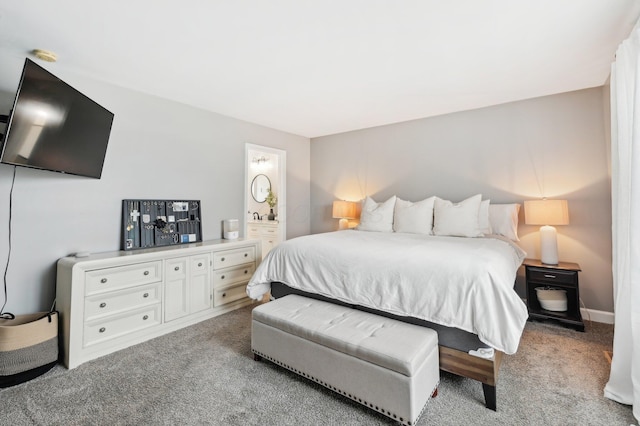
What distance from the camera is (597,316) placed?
296 cm

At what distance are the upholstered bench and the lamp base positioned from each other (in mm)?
1955

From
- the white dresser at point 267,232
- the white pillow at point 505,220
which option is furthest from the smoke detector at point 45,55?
the white pillow at point 505,220

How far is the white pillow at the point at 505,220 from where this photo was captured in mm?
3221

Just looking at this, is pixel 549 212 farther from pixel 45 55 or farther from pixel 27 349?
pixel 45 55

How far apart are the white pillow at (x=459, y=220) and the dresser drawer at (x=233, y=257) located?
7.10ft

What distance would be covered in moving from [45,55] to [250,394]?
2903 millimetres

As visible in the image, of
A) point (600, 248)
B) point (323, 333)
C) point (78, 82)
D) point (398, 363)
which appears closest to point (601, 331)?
point (600, 248)

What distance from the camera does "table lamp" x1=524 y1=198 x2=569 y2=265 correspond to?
284 centimetres

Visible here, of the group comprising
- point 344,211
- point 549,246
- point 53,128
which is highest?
point 53,128

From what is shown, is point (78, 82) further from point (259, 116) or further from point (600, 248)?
point (600, 248)

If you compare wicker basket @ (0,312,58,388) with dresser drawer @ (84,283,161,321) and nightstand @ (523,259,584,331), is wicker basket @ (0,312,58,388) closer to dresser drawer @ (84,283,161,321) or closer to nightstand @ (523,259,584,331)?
dresser drawer @ (84,283,161,321)

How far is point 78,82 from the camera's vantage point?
Answer: 8.59 feet

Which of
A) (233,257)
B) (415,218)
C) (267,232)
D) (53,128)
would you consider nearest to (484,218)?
(415,218)

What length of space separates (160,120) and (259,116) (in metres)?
1.20
